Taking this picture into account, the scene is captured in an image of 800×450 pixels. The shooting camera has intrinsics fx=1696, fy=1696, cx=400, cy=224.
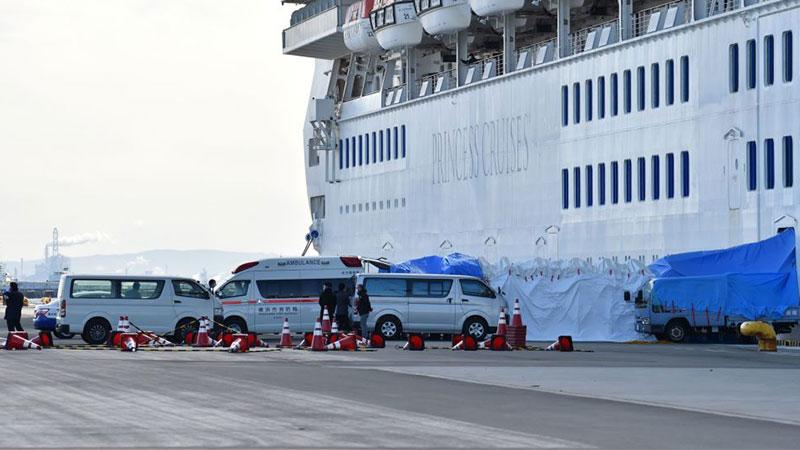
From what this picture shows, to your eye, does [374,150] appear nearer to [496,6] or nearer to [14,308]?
[496,6]

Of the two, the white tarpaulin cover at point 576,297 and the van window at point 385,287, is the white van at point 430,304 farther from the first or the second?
the white tarpaulin cover at point 576,297

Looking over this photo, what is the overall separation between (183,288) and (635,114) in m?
17.0

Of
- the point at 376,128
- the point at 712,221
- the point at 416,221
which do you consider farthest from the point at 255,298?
the point at 376,128

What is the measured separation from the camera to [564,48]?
57.1 meters

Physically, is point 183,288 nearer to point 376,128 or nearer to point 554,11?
point 554,11

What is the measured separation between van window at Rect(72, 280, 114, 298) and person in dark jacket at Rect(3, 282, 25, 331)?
2160mm

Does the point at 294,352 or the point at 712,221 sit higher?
the point at 712,221

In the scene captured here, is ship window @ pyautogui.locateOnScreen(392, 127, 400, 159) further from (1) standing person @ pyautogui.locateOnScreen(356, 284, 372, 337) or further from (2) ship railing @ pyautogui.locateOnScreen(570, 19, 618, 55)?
(1) standing person @ pyautogui.locateOnScreen(356, 284, 372, 337)

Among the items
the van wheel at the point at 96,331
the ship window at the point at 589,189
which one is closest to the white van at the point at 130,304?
the van wheel at the point at 96,331

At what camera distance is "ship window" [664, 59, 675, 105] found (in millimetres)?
49344

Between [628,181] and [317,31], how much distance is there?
27747 millimetres

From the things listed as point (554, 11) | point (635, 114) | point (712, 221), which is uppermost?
point (554, 11)

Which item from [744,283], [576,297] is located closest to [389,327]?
[576,297]

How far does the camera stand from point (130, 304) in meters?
40.2
